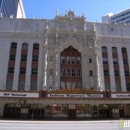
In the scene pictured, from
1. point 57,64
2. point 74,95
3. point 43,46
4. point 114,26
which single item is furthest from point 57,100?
point 114,26

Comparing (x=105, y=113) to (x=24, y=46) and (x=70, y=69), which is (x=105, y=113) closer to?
(x=70, y=69)

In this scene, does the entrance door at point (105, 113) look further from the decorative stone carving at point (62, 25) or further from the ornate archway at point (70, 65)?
the decorative stone carving at point (62, 25)

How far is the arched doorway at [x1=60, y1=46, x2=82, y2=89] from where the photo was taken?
132ft

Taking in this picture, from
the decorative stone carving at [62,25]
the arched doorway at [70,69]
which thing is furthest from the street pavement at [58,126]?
the decorative stone carving at [62,25]

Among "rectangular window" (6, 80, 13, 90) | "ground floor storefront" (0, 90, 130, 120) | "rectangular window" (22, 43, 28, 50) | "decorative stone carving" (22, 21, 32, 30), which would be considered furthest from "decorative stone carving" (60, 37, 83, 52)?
"rectangular window" (6, 80, 13, 90)

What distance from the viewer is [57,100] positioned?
33469 millimetres

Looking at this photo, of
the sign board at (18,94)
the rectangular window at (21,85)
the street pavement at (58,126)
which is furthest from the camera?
the rectangular window at (21,85)

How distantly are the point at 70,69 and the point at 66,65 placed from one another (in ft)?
5.09

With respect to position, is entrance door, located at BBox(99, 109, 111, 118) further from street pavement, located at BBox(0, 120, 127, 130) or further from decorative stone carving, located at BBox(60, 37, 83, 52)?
decorative stone carving, located at BBox(60, 37, 83, 52)

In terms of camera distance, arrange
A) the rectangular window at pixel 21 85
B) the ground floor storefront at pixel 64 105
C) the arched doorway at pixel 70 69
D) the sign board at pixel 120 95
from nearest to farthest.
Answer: the ground floor storefront at pixel 64 105 < the sign board at pixel 120 95 < the rectangular window at pixel 21 85 < the arched doorway at pixel 70 69

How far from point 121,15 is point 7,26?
87.5m

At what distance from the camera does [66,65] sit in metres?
41.8

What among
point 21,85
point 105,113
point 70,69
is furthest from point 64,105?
point 21,85

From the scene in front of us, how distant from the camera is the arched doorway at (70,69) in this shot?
40.2 metres
